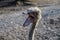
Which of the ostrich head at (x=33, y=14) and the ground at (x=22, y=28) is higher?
the ostrich head at (x=33, y=14)

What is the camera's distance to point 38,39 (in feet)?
16.4

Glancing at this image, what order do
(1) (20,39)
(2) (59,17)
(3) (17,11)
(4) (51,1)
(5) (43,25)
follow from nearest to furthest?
(1) (20,39)
(5) (43,25)
(2) (59,17)
(3) (17,11)
(4) (51,1)

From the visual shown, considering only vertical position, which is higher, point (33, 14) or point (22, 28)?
point (33, 14)

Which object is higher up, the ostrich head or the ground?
the ostrich head

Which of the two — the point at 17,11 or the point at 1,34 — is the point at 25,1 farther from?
the point at 1,34

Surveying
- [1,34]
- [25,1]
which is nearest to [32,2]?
[25,1]

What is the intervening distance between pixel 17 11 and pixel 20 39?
3282 millimetres

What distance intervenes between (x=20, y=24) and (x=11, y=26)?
0.28 m

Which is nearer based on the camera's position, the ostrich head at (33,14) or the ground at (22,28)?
the ostrich head at (33,14)

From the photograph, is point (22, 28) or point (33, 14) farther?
point (22, 28)

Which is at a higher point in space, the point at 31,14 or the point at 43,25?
the point at 31,14

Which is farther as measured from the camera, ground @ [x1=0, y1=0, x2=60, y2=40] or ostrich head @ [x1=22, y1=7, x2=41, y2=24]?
ground @ [x1=0, y1=0, x2=60, y2=40]

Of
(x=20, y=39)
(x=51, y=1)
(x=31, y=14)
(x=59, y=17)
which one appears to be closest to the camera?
(x=31, y=14)

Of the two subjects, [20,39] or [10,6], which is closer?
[20,39]
